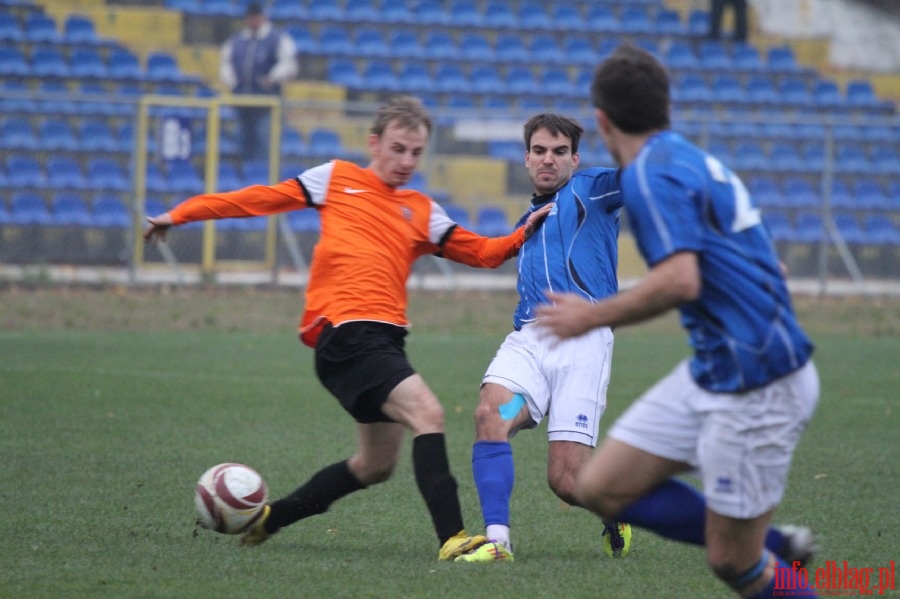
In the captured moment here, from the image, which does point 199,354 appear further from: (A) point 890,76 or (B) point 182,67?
(A) point 890,76

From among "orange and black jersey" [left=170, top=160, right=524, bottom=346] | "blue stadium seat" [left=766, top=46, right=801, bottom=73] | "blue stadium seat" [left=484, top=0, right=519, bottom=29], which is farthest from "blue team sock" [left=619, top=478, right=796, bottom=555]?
"blue stadium seat" [left=766, top=46, right=801, bottom=73]

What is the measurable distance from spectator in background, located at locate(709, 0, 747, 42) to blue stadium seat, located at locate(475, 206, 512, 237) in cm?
796

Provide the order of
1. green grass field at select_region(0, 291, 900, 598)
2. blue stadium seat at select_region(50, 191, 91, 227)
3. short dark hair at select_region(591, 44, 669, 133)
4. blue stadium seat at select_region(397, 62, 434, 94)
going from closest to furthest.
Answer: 1. short dark hair at select_region(591, 44, 669, 133)
2. green grass field at select_region(0, 291, 900, 598)
3. blue stadium seat at select_region(50, 191, 91, 227)
4. blue stadium seat at select_region(397, 62, 434, 94)

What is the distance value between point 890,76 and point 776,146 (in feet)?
25.9

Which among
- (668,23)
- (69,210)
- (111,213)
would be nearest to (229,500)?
(111,213)

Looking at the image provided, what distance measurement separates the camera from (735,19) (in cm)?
2288

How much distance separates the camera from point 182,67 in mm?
20219

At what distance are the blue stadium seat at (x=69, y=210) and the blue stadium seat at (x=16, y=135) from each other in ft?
2.51

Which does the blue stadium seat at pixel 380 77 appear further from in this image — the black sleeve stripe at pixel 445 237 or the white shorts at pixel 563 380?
the white shorts at pixel 563 380

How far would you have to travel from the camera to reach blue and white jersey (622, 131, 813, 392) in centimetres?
355

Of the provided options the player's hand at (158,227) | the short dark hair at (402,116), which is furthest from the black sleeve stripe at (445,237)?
the player's hand at (158,227)

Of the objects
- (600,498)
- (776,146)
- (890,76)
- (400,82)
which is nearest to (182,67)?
(400,82)

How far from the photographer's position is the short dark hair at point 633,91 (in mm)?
3662

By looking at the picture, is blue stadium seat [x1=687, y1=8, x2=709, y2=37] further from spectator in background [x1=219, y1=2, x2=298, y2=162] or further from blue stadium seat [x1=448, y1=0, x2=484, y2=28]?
spectator in background [x1=219, y1=2, x2=298, y2=162]
